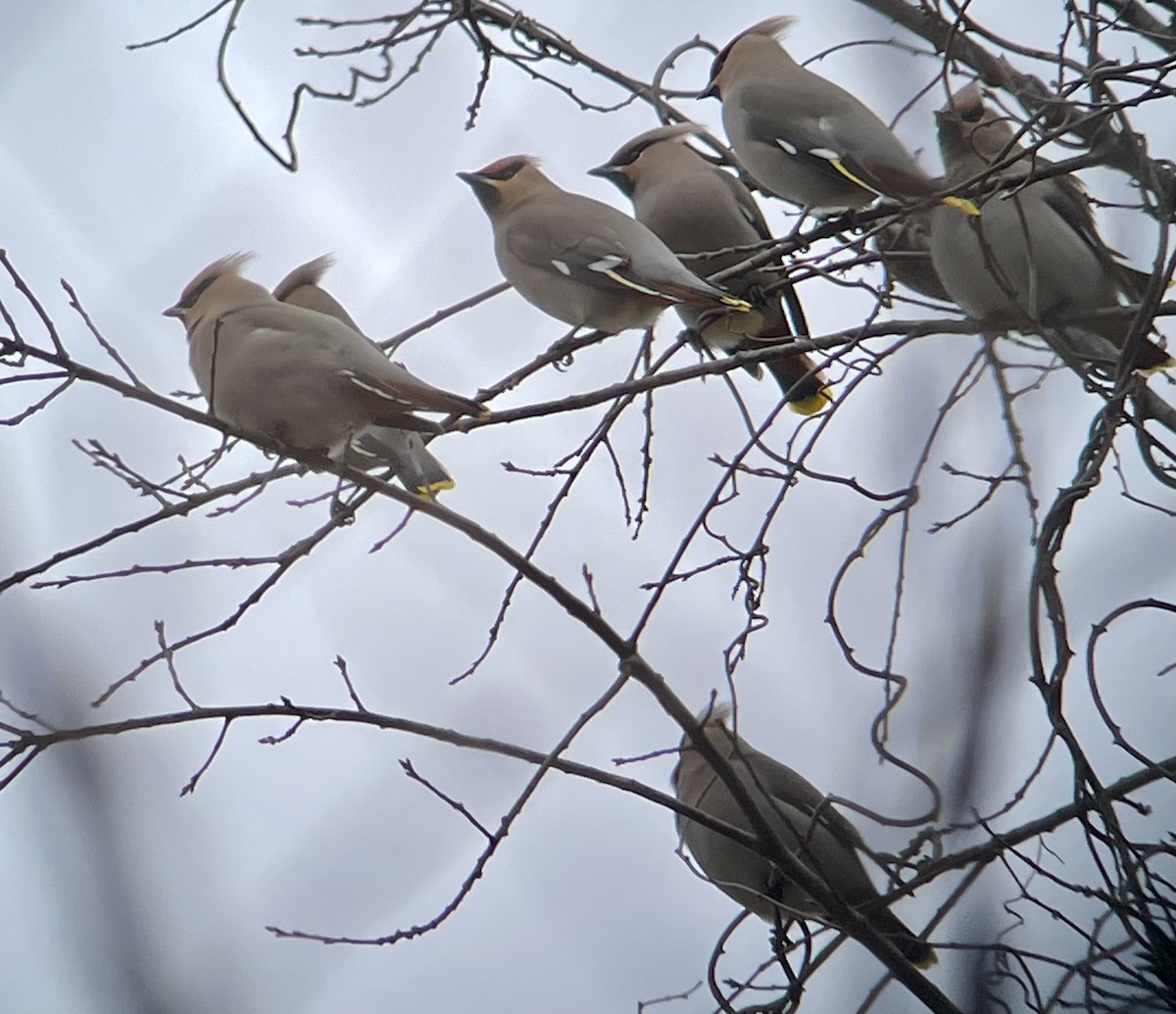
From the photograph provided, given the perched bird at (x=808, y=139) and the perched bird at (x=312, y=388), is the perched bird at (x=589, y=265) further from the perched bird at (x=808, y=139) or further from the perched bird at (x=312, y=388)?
the perched bird at (x=312, y=388)

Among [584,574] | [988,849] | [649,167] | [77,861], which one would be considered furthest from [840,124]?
[77,861]

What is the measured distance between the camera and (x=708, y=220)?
Answer: 472cm

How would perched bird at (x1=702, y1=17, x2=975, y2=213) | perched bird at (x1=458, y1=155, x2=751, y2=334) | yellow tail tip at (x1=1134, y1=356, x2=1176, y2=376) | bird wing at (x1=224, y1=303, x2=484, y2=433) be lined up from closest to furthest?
bird wing at (x1=224, y1=303, x2=484, y2=433) < yellow tail tip at (x1=1134, y1=356, x2=1176, y2=376) < perched bird at (x1=458, y1=155, x2=751, y2=334) < perched bird at (x1=702, y1=17, x2=975, y2=213)

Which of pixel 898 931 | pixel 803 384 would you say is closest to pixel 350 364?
pixel 898 931

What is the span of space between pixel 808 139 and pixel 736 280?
1.42 ft

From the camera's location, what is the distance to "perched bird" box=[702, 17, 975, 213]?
4230 mm

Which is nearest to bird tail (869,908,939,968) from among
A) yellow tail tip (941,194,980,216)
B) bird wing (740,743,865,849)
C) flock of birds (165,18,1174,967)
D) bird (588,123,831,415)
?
flock of birds (165,18,1174,967)

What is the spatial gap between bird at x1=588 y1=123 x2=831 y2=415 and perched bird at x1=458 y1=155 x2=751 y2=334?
26 centimetres

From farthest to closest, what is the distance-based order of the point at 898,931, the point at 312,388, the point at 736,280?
1. the point at 736,280
2. the point at 312,388
3. the point at 898,931

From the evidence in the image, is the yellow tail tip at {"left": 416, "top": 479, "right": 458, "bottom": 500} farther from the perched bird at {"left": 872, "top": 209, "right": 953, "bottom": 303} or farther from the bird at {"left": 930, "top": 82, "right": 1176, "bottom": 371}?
the perched bird at {"left": 872, "top": 209, "right": 953, "bottom": 303}

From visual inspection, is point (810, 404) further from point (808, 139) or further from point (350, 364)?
point (350, 364)

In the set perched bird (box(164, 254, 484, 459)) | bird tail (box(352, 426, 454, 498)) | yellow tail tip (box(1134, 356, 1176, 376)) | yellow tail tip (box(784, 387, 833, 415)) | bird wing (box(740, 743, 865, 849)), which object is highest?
yellow tail tip (box(784, 387, 833, 415))

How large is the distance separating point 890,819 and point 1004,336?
2.09 metres

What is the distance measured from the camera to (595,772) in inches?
106
